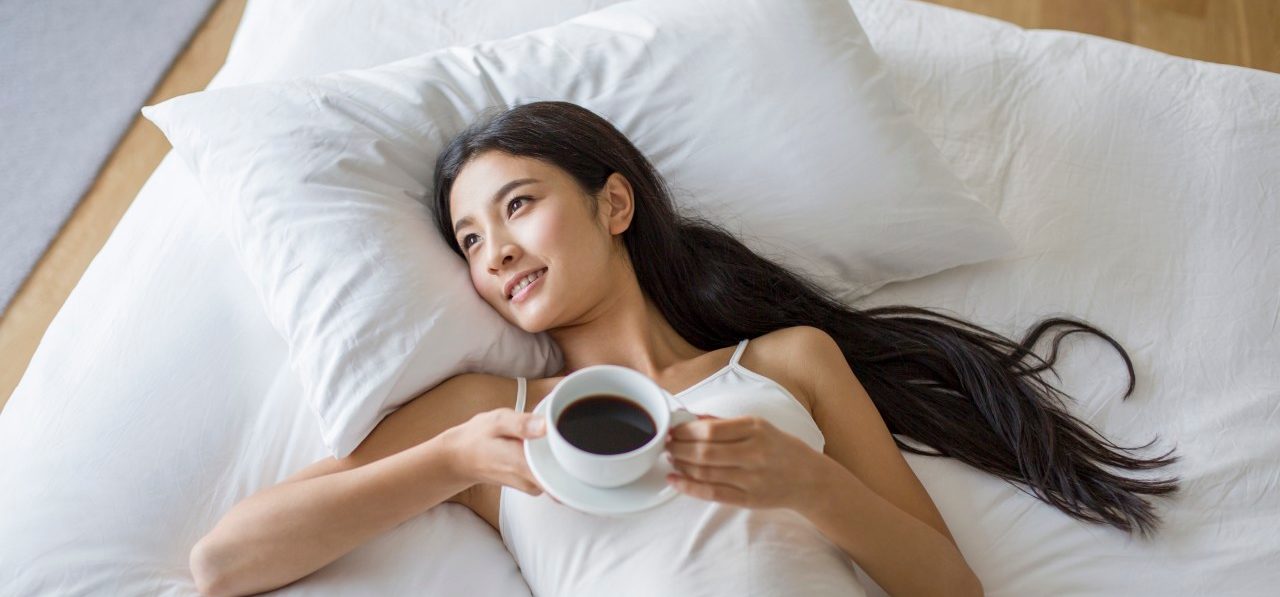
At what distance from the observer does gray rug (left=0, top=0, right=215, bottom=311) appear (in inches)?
86.3

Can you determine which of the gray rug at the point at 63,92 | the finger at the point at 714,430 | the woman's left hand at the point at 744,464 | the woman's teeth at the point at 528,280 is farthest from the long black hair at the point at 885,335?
the gray rug at the point at 63,92

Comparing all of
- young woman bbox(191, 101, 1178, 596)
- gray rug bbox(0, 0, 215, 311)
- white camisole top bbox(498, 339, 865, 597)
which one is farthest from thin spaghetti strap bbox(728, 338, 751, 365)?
gray rug bbox(0, 0, 215, 311)

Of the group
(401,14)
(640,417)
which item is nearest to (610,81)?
(401,14)

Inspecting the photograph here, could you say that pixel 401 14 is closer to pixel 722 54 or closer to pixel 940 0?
pixel 722 54

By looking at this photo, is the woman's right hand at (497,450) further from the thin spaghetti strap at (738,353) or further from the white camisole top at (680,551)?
the thin spaghetti strap at (738,353)

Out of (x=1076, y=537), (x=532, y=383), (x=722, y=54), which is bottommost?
(x=1076, y=537)

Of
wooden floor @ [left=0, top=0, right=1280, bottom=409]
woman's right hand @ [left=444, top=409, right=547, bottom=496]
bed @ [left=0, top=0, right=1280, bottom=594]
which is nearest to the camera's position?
woman's right hand @ [left=444, top=409, right=547, bottom=496]

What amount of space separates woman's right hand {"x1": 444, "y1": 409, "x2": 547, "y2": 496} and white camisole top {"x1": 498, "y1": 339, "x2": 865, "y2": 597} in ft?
0.45

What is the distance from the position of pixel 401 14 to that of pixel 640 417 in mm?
1202

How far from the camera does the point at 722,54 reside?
165cm

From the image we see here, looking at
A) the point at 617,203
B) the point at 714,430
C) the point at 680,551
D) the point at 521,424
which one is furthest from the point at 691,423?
the point at 617,203

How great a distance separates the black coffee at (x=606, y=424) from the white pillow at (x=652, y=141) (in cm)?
44

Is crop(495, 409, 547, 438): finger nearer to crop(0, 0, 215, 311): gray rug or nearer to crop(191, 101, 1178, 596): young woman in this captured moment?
crop(191, 101, 1178, 596): young woman

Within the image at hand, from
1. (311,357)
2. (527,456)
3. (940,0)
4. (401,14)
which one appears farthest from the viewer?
(940,0)
